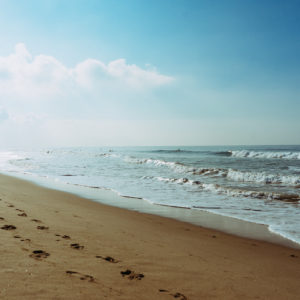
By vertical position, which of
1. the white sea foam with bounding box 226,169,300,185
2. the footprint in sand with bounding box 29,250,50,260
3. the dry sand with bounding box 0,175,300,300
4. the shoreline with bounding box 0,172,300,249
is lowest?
the shoreline with bounding box 0,172,300,249

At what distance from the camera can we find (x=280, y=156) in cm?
4203

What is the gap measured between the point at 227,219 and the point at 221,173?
41.0ft

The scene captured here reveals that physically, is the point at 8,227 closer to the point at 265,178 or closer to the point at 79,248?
the point at 79,248

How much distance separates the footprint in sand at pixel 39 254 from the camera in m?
3.29

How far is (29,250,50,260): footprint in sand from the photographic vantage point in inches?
130

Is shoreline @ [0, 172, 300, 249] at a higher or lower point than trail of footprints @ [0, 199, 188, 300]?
lower

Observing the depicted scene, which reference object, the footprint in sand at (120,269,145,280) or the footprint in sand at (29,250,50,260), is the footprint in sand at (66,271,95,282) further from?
the footprint in sand at (29,250,50,260)

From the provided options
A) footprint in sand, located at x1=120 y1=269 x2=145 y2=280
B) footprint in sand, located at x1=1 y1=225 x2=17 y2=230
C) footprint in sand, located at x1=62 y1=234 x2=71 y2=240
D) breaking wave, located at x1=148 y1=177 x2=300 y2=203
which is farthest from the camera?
breaking wave, located at x1=148 y1=177 x2=300 y2=203

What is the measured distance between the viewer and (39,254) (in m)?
3.41

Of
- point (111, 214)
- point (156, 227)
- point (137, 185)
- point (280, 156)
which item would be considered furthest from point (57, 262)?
point (280, 156)

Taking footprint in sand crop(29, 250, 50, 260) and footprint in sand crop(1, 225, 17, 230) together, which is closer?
footprint in sand crop(29, 250, 50, 260)

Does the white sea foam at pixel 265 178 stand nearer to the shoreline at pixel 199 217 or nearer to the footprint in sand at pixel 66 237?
the shoreline at pixel 199 217

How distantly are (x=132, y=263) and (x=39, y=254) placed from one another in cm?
126

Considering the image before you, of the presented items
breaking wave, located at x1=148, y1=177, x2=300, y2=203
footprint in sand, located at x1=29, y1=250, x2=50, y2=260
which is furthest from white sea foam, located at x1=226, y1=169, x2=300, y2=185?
footprint in sand, located at x1=29, y1=250, x2=50, y2=260
